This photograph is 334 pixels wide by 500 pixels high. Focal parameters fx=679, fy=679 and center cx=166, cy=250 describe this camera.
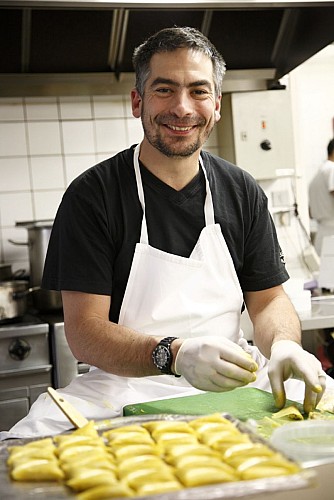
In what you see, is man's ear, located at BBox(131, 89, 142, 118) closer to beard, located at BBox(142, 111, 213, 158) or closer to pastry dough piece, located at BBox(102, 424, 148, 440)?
beard, located at BBox(142, 111, 213, 158)

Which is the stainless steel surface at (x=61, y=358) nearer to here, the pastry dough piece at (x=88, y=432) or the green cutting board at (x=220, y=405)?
the green cutting board at (x=220, y=405)

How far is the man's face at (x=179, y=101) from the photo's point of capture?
1.86 meters

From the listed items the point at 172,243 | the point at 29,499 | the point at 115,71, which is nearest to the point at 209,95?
the point at 172,243

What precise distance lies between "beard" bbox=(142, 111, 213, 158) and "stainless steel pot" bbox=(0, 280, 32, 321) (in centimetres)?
118

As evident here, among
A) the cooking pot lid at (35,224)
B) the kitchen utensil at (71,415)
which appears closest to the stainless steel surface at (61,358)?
the cooking pot lid at (35,224)

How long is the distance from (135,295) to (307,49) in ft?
6.29

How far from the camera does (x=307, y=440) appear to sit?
1.14 metres

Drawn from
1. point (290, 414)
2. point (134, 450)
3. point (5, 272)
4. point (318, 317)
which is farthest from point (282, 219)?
point (134, 450)

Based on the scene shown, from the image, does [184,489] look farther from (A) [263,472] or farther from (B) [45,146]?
(B) [45,146]

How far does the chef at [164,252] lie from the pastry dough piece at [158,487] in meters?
0.76

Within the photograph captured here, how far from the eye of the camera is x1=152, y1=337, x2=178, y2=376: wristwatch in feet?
5.05

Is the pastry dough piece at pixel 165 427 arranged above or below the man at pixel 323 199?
below

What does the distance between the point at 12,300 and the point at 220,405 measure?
1506mm

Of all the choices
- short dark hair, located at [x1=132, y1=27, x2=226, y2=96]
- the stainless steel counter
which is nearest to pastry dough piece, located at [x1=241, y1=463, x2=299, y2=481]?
short dark hair, located at [x1=132, y1=27, x2=226, y2=96]
